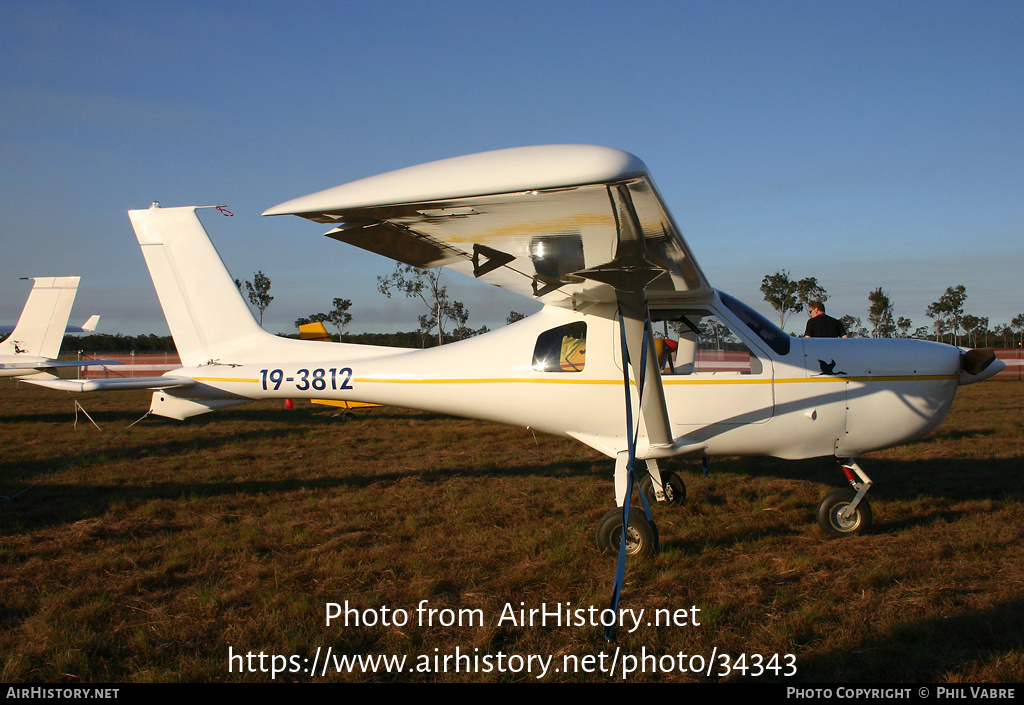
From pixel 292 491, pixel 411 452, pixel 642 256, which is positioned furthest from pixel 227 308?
pixel 642 256

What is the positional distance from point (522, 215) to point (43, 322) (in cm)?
1775

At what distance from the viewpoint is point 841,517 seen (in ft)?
15.6

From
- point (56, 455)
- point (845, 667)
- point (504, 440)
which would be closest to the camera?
point (845, 667)

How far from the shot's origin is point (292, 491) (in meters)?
6.43

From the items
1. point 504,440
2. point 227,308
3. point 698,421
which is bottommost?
point 504,440

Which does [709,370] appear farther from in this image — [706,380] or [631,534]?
[631,534]

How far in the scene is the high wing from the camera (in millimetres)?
2332

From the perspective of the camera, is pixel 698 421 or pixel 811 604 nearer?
pixel 811 604

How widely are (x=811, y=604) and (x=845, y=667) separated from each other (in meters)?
0.67

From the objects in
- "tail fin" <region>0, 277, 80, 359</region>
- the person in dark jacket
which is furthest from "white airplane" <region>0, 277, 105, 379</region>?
the person in dark jacket

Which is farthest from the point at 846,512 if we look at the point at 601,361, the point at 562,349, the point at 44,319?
the point at 44,319

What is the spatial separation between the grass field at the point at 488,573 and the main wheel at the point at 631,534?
0.14 meters

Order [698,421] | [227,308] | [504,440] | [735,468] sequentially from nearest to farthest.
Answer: [698,421] < [227,308] < [735,468] < [504,440]

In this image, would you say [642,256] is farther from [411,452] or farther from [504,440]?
[504,440]
